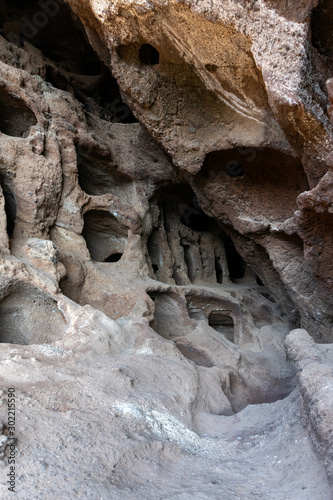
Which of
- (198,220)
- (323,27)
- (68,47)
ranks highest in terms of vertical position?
(323,27)

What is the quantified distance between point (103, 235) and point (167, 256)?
1.49 m

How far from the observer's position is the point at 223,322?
741 cm

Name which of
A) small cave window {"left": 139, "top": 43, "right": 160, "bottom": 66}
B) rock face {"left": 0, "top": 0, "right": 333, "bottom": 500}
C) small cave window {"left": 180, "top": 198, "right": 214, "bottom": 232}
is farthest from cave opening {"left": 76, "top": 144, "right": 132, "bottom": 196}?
small cave window {"left": 180, "top": 198, "right": 214, "bottom": 232}

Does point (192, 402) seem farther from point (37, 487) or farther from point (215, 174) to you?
point (215, 174)

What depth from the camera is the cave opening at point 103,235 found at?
6605mm

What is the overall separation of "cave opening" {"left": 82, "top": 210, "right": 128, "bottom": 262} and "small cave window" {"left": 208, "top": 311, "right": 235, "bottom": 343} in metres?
2.42

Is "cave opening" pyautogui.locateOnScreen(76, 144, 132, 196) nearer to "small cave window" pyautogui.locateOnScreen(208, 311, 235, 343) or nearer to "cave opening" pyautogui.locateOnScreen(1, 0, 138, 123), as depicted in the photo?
"cave opening" pyautogui.locateOnScreen(1, 0, 138, 123)

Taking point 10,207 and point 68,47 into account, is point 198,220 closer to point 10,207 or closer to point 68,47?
point 68,47

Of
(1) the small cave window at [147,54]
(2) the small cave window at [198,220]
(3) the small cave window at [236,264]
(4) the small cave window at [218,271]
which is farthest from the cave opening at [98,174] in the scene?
(3) the small cave window at [236,264]

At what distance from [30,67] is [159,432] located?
6.68m

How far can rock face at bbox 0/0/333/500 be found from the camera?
1.93 meters

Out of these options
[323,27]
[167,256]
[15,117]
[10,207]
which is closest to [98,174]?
[15,117]

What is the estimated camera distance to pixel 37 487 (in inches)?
59.2

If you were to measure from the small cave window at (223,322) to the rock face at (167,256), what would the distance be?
6 cm
